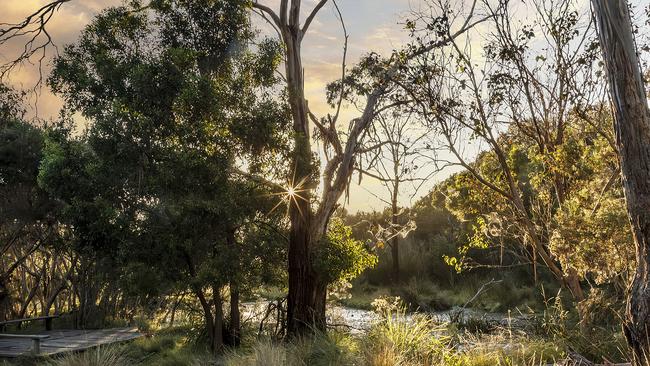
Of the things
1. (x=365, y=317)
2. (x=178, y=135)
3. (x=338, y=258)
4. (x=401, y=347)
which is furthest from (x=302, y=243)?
(x=365, y=317)

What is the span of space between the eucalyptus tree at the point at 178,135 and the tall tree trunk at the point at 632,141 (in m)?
6.17

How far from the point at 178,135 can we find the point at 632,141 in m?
6.97

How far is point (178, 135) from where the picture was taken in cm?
1012

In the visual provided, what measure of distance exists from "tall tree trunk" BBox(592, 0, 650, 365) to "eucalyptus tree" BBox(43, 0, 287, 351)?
20.2ft

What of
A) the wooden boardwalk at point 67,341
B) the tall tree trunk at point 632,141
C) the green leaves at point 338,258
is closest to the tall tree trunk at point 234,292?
the green leaves at point 338,258

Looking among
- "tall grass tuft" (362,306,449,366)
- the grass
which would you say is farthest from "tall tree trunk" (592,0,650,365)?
"tall grass tuft" (362,306,449,366)

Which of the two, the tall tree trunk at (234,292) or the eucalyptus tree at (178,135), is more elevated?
the eucalyptus tree at (178,135)

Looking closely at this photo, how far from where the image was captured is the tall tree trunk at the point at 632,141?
519cm

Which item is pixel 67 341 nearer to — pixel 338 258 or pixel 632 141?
pixel 338 258

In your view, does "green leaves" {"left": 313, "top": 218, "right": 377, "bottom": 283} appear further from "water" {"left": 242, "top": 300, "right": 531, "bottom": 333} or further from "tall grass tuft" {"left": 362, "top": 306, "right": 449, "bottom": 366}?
"tall grass tuft" {"left": 362, "top": 306, "right": 449, "bottom": 366}

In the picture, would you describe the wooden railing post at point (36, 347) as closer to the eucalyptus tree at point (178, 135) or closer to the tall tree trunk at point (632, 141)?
the eucalyptus tree at point (178, 135)

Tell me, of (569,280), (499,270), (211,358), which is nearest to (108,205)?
(211,358)

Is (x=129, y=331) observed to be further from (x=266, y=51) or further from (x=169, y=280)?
(x=266, y=51)

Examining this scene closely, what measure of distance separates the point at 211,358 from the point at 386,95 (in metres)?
6.00
